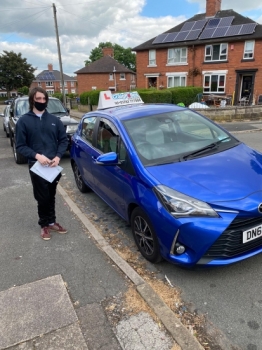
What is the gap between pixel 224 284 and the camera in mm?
2748

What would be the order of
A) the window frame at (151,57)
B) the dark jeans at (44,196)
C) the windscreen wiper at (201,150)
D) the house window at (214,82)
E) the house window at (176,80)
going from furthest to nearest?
the window frame at (151,57), the house window at (176,80), the house window at (214,82), the dark jeans at (44,196), the windscreen wiper at (201,150)

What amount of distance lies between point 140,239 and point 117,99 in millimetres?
3401

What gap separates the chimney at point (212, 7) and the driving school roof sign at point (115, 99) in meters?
27.8

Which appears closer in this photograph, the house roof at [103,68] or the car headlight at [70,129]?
the car headlight at [70,129]

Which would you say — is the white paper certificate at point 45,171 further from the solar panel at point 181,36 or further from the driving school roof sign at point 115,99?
the solar panel at point 181,36

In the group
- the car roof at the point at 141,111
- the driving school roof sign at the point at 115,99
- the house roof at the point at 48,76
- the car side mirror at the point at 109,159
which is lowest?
the car side mirror at the point at 109,159

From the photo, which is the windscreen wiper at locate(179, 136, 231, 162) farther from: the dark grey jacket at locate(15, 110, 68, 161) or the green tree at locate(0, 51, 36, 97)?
the green tree at locate(0, 51, 36, 97)

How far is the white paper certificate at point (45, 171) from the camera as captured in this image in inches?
135

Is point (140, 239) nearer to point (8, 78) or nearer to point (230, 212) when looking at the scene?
point (230, 212)

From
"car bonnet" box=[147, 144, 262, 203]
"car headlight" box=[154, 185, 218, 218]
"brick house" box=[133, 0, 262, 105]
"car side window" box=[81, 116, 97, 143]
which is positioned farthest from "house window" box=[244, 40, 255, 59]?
"car headlight" box=[154, 185, 218, 218]

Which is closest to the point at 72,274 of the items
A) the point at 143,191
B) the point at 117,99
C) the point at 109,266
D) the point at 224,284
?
the point at 109,266

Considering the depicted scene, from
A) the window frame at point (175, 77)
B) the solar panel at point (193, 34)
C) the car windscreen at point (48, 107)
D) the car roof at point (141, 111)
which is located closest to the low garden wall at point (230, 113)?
the car windscreen at point (48, 107)

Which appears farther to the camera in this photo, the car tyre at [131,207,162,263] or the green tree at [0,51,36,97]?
the green tree at [0,51,36,97]

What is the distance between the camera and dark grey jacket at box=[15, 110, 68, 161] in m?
3.34
